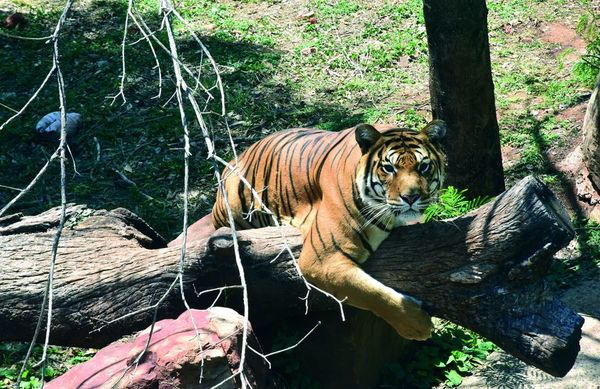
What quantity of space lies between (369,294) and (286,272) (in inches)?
26.0

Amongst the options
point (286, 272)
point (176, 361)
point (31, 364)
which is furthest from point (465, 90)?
point (31, 364)

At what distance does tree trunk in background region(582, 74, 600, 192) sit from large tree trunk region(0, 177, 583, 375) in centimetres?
241

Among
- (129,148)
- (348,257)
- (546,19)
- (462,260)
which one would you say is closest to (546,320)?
(462,260)

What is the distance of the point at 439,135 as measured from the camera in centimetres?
485

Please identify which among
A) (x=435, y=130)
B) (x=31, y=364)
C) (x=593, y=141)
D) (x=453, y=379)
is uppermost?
(x=435, y=130)

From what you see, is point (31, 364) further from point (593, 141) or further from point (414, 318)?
point (593, 141)

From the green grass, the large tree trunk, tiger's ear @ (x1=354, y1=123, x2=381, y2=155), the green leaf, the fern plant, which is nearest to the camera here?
the large tree trunk

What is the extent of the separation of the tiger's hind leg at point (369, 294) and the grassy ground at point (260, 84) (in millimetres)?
2931

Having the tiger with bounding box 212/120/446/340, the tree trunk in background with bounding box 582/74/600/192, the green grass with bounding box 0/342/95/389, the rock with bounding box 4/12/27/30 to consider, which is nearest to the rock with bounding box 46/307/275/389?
the tiger with bounding box 212/120/446/340

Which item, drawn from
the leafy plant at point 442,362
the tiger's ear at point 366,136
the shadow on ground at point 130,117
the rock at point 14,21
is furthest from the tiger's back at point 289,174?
the rock at point 14,21

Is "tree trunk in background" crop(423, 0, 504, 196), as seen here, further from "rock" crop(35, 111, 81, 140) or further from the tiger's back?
"rock" crop(35, 111, 81, 140)

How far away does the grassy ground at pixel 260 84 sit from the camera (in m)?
8.04

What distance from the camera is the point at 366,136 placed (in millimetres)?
4789

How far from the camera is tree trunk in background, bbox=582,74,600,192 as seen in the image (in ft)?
21.6
